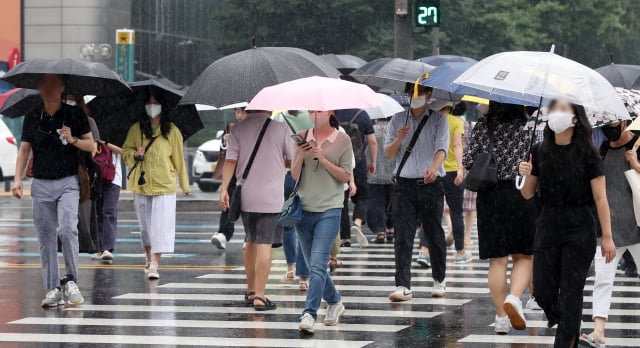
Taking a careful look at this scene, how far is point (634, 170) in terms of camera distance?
937 centimetres

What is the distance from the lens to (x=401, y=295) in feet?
Answer: 36.4

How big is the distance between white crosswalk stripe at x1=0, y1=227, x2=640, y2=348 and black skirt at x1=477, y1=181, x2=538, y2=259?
631mm

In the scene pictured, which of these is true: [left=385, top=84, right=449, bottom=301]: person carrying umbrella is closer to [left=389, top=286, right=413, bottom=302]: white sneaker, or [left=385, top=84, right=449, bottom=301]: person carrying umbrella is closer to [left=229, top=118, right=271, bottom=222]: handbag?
[left=389, top=286, right=413, bottom=302]: white sneaker

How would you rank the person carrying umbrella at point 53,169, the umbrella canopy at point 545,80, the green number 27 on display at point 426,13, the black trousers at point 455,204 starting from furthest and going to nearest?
the green number 27 on display at point 426,13, the black trousers at point 455,204, the person carrying umbrella at point 53,169, the umbrella canopy at point 545,80

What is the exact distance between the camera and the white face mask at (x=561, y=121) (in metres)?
7.74

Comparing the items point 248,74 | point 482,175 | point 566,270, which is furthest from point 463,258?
point 566,270

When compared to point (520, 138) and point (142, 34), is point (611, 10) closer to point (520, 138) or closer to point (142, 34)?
point (142, 34)

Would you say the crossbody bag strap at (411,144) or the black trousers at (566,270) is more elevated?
A: the crossbody bag strap at (411,144)

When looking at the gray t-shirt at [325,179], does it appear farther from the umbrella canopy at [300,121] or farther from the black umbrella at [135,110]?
the black umbrella at [135,110]

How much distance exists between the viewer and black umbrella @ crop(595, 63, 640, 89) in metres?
15.3

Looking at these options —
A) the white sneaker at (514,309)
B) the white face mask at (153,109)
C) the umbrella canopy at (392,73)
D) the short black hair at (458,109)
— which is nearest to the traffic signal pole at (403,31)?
the short black hair at (458,109)

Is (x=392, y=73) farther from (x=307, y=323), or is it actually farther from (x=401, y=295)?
(x=307, y=323)

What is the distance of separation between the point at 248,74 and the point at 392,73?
97.6 inches

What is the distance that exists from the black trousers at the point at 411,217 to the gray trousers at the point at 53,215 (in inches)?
107
